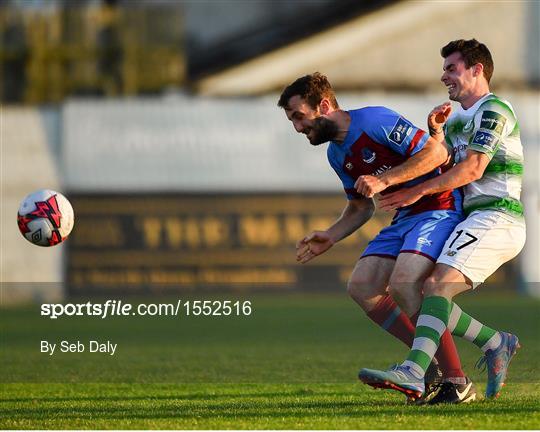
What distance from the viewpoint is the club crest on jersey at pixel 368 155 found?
724cm

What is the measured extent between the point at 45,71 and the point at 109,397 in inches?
643

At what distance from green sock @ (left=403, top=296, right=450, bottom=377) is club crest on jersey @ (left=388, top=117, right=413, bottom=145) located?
2.95 ft

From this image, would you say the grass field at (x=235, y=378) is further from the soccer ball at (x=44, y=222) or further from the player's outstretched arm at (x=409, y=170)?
the player's outstretched arm at (x=409, y=170)

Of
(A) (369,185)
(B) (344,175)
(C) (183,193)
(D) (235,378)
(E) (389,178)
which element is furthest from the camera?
(C) (183,193)

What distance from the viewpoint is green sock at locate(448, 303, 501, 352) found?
7371 millimetres

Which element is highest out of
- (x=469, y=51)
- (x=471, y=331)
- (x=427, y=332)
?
(x=469, y=51)

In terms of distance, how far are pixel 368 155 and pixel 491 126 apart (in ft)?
2.33

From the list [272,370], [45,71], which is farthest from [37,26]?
[272,370]

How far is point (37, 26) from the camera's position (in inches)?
931

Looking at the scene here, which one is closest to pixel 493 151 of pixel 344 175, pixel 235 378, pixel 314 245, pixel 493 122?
pixel 493 122

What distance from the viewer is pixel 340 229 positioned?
7695 mm

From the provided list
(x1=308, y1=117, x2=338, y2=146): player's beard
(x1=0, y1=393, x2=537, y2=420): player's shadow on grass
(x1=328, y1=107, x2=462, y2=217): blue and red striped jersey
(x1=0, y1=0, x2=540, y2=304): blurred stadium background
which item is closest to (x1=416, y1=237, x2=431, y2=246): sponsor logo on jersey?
(x1=328, y1=107, x2=462, y2=217): blue and red striped jersey

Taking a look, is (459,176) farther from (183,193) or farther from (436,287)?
(183,193)

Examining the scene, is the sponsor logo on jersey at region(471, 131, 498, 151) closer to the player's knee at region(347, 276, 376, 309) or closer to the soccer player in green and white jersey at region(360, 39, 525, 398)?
the soccer player in green and white jersey at region(360, 39, 525, 398)
